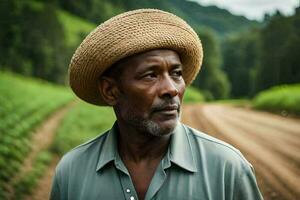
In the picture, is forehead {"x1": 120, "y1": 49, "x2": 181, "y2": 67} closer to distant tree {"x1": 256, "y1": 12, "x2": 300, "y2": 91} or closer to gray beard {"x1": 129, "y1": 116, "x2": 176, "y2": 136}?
gray beard {"x1": 129, "y1": 116, "x2": 176, "y2": 136}

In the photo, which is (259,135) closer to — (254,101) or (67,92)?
(254,101)

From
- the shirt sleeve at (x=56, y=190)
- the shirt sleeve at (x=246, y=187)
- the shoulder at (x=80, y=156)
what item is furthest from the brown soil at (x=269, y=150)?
the shirt sleeve at (x=56, y=190)

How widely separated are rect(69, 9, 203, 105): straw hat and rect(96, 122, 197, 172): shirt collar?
0.38m

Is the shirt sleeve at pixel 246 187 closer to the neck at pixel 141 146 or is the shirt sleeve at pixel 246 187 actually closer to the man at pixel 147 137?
the man at pixel 147 137

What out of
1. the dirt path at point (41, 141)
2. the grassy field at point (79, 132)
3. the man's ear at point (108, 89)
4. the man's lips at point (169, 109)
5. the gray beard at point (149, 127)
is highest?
the man's ear at point (108, 89)

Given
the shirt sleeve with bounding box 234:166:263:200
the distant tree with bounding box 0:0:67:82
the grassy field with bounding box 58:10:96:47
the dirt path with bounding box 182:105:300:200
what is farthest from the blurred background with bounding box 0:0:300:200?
the grassy field with bounding box 58:10:96:47

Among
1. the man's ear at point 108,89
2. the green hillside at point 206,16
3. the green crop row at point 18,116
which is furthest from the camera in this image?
the green crop row at point 18,116

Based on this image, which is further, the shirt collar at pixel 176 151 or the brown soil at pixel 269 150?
the brown soil at pixel 269 150

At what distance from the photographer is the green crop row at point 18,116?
7.00 metres

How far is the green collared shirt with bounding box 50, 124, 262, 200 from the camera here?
Answer: 202cm

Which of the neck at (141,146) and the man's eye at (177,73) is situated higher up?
the man's eye at (177,73)

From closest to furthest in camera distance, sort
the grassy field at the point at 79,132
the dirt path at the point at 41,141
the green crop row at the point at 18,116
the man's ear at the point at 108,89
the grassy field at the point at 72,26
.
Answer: the man's ear at the point at 108,89, the dirt path at the point at 41,141, the green crop row at the point at 18,116, the grassy field at the point at 79,132, the grassy field at the point at 72,26

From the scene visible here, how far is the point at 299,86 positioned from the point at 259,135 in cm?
160

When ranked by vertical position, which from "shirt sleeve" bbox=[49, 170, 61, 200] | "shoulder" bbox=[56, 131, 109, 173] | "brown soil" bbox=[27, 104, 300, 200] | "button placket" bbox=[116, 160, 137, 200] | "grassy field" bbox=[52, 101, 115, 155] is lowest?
"grassy field" bbox=[52, 101, 115, 155]
